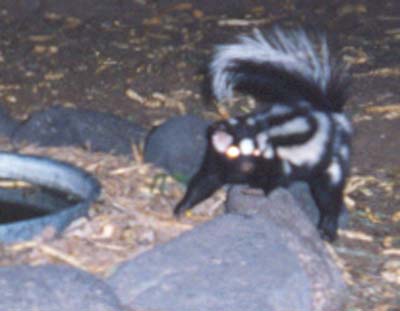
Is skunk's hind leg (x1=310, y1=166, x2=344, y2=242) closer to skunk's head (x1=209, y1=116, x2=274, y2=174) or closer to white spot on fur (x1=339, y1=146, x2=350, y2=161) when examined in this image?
white spot on fur (x1=339, y1=146, x2=350, y2=161)

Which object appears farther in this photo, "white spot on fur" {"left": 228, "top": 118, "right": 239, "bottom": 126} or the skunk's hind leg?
the skunk's hind leg

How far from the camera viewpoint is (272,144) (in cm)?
592

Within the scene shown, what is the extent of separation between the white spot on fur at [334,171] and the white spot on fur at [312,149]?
12cm

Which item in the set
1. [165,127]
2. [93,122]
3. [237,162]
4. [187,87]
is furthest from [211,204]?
[187,87]

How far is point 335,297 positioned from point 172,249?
2.88 feet

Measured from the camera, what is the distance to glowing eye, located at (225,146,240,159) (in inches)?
227

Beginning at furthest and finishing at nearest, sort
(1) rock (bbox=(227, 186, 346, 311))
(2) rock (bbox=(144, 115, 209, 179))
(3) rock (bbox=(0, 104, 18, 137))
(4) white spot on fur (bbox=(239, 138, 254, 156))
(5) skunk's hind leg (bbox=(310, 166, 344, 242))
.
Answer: (3) rock (bbox=(0, 104, 18, 137)) < (2) rock (bbox=(144, 115, 209, 179)) < (5) skunk's hind leg (bbox=(310, 166, 344, 242)) < (4) white spot on fur (bbox=(239, 138, 254, 156)) < (1) rock (bbox=(227, 186, 346, 311))

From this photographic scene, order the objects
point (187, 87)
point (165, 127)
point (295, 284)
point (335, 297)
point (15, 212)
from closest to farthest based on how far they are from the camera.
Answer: point (295, 284) → point (335, 297) → point (15, 212) → point (165, 127) → point (187, 87)

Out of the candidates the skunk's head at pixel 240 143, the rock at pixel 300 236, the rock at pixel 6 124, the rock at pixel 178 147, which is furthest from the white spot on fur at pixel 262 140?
the rock at pixel 6 124

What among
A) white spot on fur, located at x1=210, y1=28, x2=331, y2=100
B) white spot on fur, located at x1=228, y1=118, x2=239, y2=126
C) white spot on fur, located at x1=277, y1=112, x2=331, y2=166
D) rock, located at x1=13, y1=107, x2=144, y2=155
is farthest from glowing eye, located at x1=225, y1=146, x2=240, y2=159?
rock, located at x1=13, y1=107, x2=144, y2=155

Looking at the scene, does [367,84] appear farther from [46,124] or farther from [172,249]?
[172,249]

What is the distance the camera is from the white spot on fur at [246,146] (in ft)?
19.0

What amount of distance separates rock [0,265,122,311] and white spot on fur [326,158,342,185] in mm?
1957

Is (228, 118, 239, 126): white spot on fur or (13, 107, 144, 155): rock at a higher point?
(228, 118, 239, 126): white spot on fur
